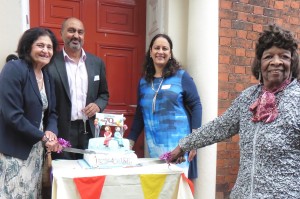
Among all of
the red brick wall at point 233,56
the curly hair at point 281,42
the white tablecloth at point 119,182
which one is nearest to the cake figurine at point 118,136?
the white tablecloth at point 119,182

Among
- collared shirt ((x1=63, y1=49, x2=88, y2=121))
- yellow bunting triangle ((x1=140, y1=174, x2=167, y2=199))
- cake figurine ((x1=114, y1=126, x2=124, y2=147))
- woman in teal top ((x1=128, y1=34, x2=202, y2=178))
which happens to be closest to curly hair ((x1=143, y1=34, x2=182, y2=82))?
woman in teal top ((x1=128, y1=34, x2=202, y2=178))

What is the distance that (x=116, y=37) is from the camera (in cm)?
410

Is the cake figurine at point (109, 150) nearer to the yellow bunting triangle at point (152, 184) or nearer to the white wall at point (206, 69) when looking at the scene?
the yellow bunting triangle at point (152, 184)

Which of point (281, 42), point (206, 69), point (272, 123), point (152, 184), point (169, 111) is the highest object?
point (281, 42)

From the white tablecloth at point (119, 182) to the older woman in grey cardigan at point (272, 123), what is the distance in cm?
62

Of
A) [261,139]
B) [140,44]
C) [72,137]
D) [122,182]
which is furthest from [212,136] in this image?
[140,44]

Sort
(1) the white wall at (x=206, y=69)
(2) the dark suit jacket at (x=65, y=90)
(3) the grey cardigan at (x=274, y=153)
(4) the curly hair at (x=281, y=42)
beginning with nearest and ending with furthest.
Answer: (3) the grey cardigan at (x=274, y=153)
(4) the curly hair at (x=281, y=42)
(2) the dark suit jacket at (x=65, y=90)
(1) the white wall at (x=206, y=69)

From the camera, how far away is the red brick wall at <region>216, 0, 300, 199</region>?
4199mm

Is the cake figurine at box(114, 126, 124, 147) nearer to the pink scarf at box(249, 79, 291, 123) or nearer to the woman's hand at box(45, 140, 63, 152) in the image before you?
the woman's hand at box(45, 140, 63, 152)

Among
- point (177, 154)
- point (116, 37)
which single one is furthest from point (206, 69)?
point (177, 154)

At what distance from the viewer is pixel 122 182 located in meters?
2.44

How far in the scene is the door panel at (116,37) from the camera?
393 centimetres

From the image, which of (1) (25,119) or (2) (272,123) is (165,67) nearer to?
(1) (25,119)

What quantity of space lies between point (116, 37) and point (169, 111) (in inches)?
54.9
